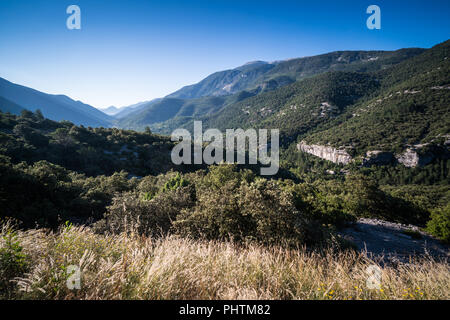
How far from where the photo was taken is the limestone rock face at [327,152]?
281 feet

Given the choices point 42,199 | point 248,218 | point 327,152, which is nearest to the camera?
point 248,218

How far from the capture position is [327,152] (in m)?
93.7

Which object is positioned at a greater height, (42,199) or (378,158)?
(42,199)

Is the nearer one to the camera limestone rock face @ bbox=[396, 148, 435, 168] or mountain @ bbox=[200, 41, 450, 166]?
limestone rock face @ bbox=[396, 148, 435, 168]

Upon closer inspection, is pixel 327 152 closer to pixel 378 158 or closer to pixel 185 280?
pixel 378 158

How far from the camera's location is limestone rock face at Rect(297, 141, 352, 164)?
85.6 meters

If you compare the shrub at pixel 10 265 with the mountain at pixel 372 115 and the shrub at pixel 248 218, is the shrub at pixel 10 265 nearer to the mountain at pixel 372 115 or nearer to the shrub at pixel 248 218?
the shrub at pixel 248 218

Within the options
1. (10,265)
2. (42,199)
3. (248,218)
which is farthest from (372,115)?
(42,199)

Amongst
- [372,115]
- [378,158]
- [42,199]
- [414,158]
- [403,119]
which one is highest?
[372,115]

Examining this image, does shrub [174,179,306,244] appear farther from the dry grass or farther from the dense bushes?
the dense bushes

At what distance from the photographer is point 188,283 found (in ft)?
8.21

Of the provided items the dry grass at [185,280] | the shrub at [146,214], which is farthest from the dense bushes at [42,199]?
the dry grass at [185,280]

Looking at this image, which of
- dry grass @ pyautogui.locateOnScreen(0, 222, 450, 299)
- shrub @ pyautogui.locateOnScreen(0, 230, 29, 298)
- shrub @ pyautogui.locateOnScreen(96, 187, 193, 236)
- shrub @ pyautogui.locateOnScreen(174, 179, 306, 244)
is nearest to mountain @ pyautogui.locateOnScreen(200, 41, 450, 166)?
shrub @ pyautogui.locateOnScreen(174, 179, 306, 244)
